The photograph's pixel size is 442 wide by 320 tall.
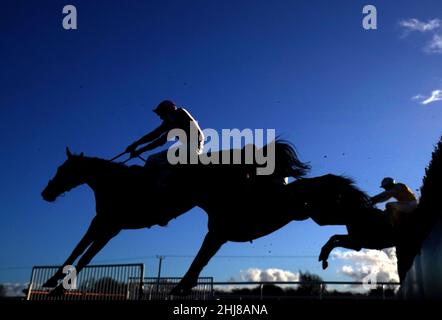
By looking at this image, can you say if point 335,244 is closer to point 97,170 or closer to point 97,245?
point 97,245

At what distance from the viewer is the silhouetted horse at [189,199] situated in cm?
647

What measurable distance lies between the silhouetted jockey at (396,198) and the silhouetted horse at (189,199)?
1.30m

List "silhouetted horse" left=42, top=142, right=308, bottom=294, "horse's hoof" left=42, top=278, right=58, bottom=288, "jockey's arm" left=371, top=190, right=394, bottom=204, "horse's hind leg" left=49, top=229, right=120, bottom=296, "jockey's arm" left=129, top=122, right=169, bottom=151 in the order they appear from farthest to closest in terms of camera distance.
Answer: "jockey's arm" left=129, top=122, right=169, bottom=151 < "horse's hind leg" left=49, top=229, right=120, bottom=296 < "horse's hoof" left=42, top=278, right=58, bottom=288 < "jockey's arm" left=371, top=190, right=394, bottom=204 < "silhouetted horse" left=42, top=142, right=308, bottom=294

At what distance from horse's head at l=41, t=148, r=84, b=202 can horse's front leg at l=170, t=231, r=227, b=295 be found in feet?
9.49

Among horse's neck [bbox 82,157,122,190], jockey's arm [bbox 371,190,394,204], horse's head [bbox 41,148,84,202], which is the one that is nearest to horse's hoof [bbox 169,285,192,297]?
horse's neck [bbox 82,157,122,190]

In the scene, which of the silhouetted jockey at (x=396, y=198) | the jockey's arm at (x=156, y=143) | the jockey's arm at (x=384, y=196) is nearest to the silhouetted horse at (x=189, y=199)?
the jockey's arm at (x=156, y=143)

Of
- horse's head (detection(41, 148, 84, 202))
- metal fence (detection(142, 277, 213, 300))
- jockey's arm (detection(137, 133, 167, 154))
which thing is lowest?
metal fence (detection(142, 277, 213, 300))

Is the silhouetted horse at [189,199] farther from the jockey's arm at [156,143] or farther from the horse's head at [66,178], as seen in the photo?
the jockey's arm at [156,143]

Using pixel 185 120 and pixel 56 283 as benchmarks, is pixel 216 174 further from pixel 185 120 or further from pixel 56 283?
pixel 56 283

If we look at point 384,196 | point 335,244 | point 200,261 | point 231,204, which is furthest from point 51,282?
point 384,196

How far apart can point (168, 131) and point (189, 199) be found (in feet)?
4.45

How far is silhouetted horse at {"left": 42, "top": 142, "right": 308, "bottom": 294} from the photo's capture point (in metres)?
6.47

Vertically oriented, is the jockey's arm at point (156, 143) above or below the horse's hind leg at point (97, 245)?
above

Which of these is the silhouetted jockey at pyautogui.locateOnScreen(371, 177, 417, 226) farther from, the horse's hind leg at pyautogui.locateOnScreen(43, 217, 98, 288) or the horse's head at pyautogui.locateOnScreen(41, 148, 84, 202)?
the horse's head at pyautogui.locateOnScreen(41, 148, 84, 202)
